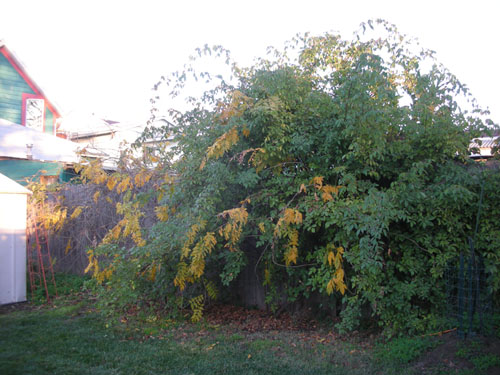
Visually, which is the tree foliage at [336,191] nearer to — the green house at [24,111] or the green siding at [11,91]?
the green house at [24,111]

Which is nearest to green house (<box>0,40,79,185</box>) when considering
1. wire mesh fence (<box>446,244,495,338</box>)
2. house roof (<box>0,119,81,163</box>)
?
house roof (<box>0,119,81,163</box>)

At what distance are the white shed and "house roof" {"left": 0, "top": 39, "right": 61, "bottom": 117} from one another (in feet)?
24.5

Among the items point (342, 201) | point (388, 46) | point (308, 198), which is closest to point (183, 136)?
point (308, 198)

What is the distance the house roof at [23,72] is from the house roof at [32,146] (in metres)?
4.31

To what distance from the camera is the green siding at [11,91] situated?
44.0 ft

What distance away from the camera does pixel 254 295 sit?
25.1 ft

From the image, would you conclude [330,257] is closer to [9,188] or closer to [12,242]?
[12,242]

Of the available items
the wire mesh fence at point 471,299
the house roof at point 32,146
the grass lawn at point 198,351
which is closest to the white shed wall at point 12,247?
the grass lawn at point 198,351

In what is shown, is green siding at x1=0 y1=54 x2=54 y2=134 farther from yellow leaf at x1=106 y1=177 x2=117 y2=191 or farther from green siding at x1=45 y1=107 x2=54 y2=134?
yellow leaf at x1=106 y1=177 x2=117 y2=191

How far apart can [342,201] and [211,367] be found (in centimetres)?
247

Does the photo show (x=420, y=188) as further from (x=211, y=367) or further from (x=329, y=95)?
(x=211, y=367)

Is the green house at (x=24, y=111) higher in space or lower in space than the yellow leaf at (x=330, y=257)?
higher

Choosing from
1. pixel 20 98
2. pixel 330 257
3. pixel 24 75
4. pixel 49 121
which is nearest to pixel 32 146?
pixel 20 98

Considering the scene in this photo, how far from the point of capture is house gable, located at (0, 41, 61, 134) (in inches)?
528
